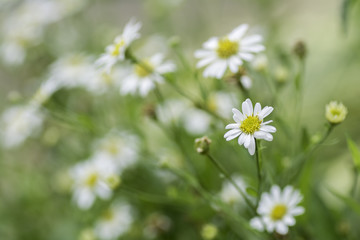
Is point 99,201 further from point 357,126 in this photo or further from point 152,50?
point 357,126

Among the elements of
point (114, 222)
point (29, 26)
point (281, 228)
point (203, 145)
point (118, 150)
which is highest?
point (29, 26)

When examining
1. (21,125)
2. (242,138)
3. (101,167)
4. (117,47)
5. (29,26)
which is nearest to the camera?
(242,138)

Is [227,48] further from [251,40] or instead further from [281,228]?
[281,228]

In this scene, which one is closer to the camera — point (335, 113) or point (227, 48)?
point (335, 113)

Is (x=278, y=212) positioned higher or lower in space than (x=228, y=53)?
lower

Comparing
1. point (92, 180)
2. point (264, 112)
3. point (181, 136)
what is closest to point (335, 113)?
point (264, 112)

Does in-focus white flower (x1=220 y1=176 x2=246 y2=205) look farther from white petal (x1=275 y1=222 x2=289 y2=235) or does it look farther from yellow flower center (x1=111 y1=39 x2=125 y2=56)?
→ yellow flower center (x1=111 y1=39 x2=125 y2=56)

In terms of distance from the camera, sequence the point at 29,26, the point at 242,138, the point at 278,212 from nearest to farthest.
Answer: the point at 242,138, the point at 278,212, the point at 29,26

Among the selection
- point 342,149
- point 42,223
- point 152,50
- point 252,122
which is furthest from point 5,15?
point 252,122
